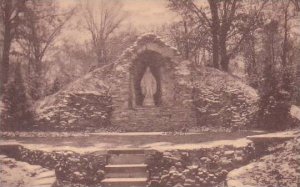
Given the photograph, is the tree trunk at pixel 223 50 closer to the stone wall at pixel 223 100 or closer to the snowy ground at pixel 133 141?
the stone wall at pixel 223 100

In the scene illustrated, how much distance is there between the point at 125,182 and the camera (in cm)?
1266

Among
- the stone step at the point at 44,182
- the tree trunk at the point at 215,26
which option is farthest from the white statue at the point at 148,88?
the stone step at the point at 44,182

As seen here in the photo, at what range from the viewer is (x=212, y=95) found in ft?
67.4

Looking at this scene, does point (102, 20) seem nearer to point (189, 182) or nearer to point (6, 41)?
point (6, 41)

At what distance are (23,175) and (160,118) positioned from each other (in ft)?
29.2

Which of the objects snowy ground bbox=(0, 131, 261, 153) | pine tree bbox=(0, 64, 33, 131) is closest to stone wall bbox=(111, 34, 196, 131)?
snowy ground bbox=(0, 131, 261, 153)

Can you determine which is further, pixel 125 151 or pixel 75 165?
pixel 125 151

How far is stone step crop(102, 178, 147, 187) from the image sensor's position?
41.6 feet

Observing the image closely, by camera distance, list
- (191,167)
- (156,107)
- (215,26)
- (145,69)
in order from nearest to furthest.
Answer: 1. (191,167)
2. (156,107)
3. (145,69)
4. (215,26)

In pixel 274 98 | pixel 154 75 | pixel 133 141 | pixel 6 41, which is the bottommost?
pixel 133 141

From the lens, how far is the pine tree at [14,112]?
19672 millimetres

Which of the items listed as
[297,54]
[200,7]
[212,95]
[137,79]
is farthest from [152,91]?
[297,54]

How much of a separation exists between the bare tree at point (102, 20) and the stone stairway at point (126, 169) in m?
31.4

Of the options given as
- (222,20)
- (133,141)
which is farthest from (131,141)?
(222,20)
